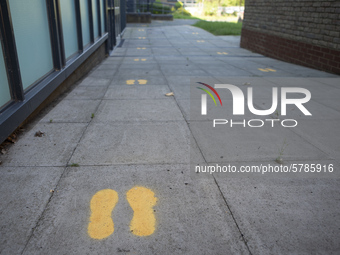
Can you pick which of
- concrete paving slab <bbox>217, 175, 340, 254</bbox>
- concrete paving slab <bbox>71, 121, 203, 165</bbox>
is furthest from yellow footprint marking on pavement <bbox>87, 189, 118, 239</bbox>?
concrete paving slab <bbox>217, 175, 340, 254</bbox>

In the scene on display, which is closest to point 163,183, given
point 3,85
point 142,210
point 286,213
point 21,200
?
point 142,210

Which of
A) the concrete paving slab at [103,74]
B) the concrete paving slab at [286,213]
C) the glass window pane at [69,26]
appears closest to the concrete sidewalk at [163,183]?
the concrete paving slab at [286,213]

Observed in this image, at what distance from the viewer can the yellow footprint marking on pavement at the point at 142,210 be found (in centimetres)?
233

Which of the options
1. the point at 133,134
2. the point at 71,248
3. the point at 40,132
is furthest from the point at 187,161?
the point at 40,132

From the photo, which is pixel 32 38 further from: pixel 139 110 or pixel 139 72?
pixel 139 72

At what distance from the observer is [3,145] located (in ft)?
11.9

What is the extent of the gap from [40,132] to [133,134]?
1.27 m

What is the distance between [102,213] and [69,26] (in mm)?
5224

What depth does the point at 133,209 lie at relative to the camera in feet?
8.39

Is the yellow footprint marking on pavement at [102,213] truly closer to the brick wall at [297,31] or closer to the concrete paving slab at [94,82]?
the concrete paving slab at [94,82]

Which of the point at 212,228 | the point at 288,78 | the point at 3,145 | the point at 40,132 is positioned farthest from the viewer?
the point at 288,78

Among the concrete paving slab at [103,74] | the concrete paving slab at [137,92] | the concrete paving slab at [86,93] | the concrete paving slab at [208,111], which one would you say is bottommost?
the concrete paving slab at [103,74]

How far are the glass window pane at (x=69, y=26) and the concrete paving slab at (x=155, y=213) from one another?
3988 millimetres

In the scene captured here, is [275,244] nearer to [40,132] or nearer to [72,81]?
[40,132]
